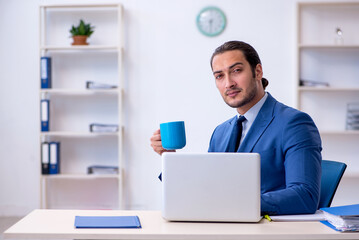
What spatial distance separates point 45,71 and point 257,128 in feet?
8.46

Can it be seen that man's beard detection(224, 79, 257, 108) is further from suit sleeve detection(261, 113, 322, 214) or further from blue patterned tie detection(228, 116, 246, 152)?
suit sleeve detection(261, 113, 322, 214)

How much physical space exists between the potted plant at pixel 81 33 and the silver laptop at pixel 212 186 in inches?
111

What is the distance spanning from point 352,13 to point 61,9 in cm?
269

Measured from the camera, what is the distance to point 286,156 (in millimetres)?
1633

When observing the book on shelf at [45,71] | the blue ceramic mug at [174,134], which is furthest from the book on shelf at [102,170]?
the blue ceramic mug at [174,134]

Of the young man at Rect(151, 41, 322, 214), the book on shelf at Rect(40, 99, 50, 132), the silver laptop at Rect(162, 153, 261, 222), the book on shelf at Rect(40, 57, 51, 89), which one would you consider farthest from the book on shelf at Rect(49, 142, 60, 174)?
the silver laptop at Rect(162, 153, 261, 222)

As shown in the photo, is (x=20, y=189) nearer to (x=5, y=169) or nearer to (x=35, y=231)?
(x=5, y=169)

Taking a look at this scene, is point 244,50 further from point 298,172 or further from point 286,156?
point 298,172

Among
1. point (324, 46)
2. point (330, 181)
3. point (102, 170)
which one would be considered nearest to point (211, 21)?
point (324, 46)

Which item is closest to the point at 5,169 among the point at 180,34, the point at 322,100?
the point at 180,34

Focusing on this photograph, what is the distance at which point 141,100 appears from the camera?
157 inches

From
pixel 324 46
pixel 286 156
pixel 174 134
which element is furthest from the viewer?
pixel 324 46

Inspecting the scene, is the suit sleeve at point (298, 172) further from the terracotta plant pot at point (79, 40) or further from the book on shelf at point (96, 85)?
the terracotta plant pot at point (79, 40)

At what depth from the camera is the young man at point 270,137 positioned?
1443mm
